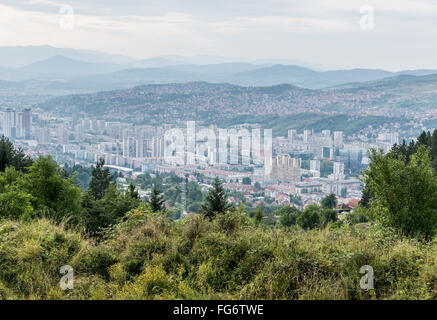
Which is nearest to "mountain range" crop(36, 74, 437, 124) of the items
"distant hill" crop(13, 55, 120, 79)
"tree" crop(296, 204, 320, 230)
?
"distant hill" crop(13, 55, 120, 79)

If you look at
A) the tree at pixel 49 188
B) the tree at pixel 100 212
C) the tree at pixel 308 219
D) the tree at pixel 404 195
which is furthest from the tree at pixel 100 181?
the tree at pixel 404 195

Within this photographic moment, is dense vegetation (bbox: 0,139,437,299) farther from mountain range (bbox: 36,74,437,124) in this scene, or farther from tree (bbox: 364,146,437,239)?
mountain range (bbox: 36,74,437,124)

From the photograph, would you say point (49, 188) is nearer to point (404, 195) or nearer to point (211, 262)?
point (211, 262)

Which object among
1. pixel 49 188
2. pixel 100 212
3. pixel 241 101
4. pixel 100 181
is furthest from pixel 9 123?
pixel 49 188

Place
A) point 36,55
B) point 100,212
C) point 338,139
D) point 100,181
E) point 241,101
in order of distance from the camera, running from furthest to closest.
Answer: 1. point 36,55
2. point 241,101
3. point 338,139
4. point 100,181
5. point 100,212

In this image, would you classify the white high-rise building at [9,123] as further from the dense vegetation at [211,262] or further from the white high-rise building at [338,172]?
the dense vegetation at [211,262]
